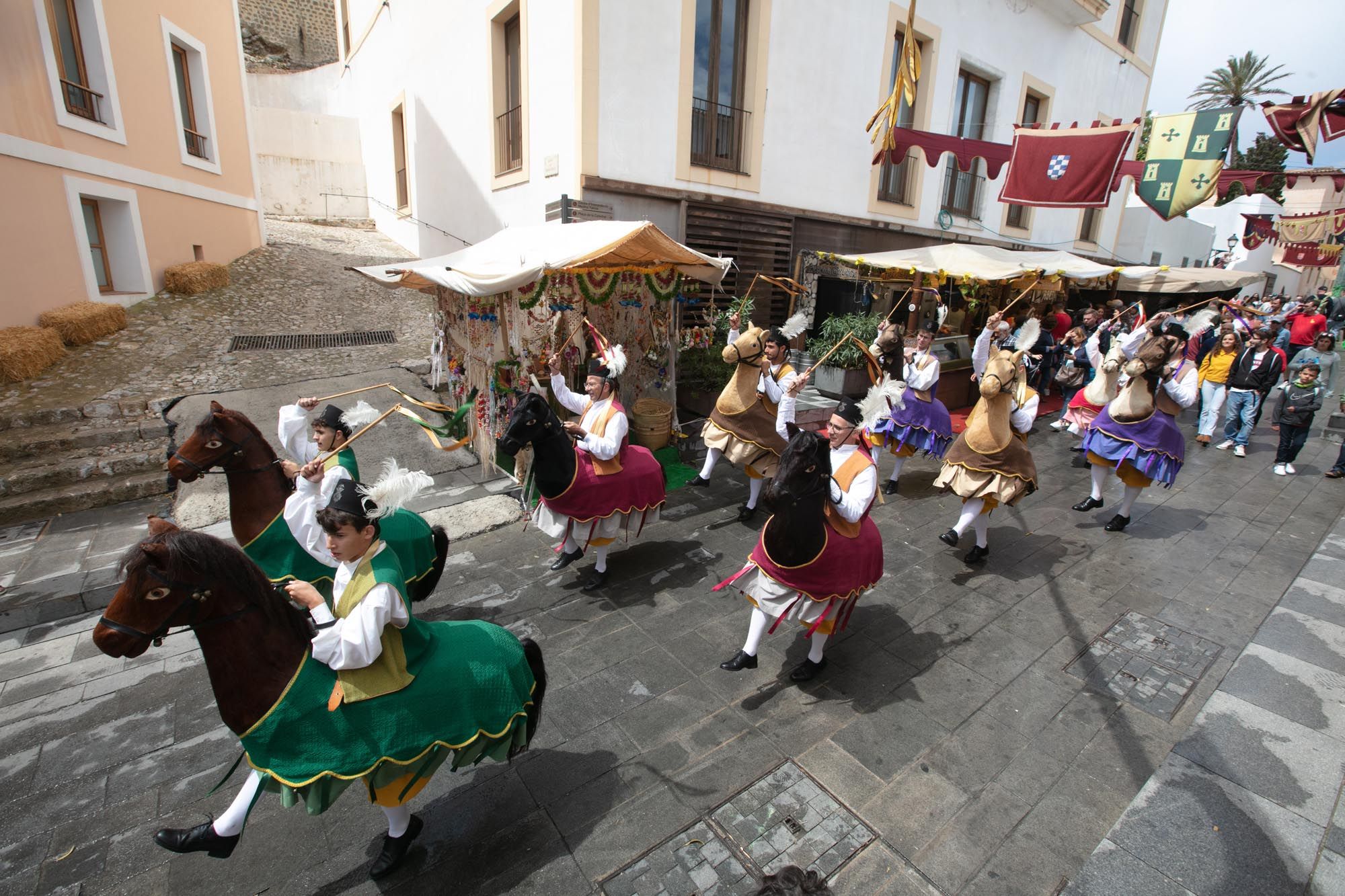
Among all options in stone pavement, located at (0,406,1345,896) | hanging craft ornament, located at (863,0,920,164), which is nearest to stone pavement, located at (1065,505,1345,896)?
stone pavement, located at (0,406,1345,896)

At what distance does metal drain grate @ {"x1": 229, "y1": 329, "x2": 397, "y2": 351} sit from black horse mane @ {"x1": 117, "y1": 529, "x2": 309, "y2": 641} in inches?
381

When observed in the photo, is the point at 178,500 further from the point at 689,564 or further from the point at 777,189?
the point at 777,189

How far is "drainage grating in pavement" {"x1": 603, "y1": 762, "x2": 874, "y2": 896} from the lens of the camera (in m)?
2.86

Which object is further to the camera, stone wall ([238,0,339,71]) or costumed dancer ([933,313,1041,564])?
stone wall ([238,0,339,71])

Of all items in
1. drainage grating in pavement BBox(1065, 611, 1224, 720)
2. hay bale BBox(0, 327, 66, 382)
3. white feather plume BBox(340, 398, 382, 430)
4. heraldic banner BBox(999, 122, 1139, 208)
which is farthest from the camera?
heraldic banner BBox(999, 122, 1139, 208)

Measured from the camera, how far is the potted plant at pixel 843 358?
34.2ft

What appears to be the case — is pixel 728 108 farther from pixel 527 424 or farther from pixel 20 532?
pixel 20 532

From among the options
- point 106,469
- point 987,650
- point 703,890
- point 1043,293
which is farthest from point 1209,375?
point 106,469

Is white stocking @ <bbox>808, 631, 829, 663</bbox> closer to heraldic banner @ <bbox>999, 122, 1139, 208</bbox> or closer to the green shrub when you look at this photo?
the green shrub

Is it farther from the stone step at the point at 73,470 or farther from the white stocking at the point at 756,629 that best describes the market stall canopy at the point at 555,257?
the white stocking at the point at 756,629

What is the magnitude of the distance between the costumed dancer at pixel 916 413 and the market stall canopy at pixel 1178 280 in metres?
9.47

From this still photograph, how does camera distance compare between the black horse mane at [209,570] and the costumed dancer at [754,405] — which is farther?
the costumed dancer at [754,405]

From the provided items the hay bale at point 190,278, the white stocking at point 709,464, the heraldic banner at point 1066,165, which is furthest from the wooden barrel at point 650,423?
the hay bale at point 190,278

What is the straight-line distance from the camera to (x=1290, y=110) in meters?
8.55
